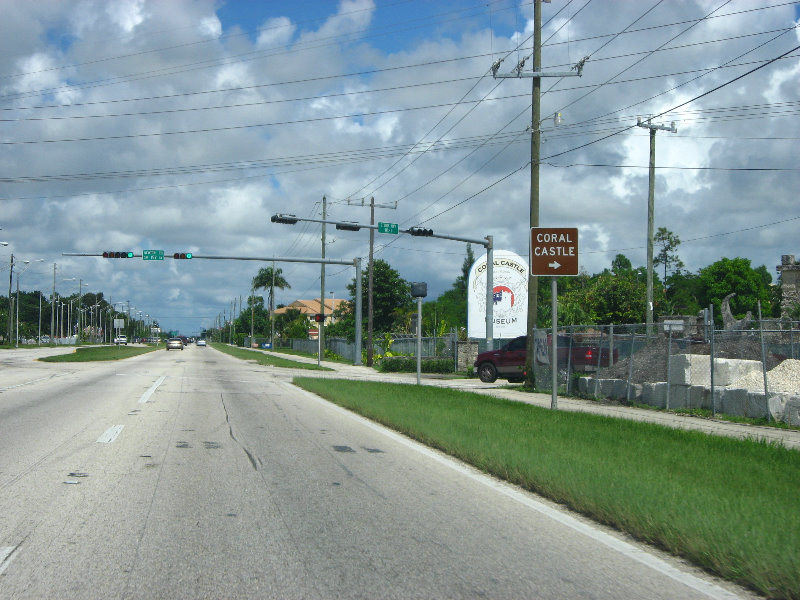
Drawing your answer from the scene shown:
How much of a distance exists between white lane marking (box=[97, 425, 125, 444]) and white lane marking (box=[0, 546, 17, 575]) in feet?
19.1

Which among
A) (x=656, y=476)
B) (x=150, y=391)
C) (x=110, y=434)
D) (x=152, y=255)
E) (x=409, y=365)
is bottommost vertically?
(x=409, y=365)

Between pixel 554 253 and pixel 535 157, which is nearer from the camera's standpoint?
pixel 554 253

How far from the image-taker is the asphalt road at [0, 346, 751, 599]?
510 centimetres

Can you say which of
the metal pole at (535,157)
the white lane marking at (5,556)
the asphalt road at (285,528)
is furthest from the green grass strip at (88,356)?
the white lane marking at (5,556)

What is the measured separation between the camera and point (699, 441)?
11430mm

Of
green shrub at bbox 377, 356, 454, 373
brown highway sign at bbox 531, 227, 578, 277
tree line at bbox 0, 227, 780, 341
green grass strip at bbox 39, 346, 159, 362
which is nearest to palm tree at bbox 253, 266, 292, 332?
tree line at bbox 0, 227, 780, 341

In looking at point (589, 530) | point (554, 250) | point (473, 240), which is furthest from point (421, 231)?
point (589, 530)

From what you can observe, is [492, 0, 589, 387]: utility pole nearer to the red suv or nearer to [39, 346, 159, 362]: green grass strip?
the red suv

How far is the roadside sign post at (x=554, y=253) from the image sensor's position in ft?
53.5

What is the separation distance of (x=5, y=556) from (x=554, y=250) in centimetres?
1276

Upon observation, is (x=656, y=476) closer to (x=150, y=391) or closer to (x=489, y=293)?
(x=150, y=391)

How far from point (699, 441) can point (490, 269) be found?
20042mm

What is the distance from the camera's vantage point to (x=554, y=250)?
1644 centimetres

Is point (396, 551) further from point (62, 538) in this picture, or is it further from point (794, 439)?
point (794, 439)
